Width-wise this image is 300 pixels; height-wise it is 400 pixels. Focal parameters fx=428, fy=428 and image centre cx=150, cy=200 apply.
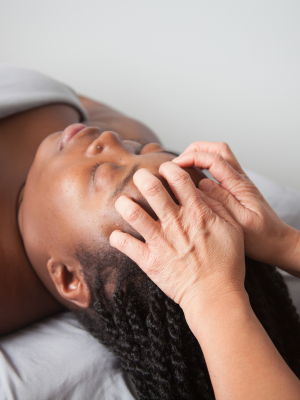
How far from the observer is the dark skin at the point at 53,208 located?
83 centimetres

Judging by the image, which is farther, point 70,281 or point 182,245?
point 70,281

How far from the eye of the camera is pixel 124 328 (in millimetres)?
796

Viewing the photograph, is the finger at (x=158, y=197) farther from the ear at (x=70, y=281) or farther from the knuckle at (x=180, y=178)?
the ear at (x=70, y=281)

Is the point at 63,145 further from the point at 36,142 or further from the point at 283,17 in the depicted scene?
the point at 283,17

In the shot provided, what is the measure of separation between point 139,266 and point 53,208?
9.8 inches

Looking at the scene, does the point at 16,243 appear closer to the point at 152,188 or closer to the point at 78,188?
the point at 78,188

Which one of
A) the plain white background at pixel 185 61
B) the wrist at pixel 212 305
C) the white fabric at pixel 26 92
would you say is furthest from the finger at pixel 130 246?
the plain white background at pixel 185 61

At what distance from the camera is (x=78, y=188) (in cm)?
86

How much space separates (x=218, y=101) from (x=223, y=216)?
87cm

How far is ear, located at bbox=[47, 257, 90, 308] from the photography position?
0.87m

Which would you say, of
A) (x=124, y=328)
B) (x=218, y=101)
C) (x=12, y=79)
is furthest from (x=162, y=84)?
(x=124, y=328)

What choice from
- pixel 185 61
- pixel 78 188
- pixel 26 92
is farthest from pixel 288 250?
pixel 185 61

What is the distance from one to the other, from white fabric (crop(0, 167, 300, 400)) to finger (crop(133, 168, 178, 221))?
0.40 metres

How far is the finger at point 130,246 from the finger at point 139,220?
17 mm
